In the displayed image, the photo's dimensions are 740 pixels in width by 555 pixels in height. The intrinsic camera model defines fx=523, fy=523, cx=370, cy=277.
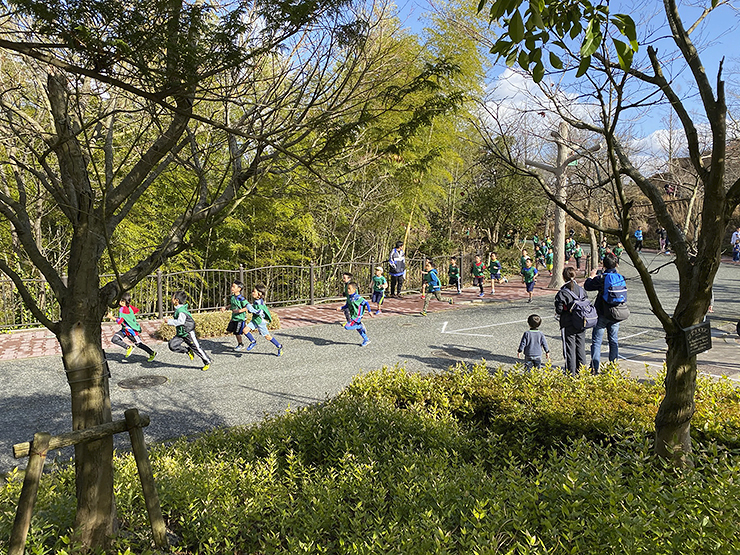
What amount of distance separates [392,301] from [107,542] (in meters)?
13.4

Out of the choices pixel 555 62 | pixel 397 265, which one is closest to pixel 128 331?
pixel 555 62

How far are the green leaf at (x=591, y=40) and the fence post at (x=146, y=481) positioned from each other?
2.88 meters

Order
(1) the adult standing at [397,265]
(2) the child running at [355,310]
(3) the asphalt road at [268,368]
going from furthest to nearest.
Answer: (1) the adult standing at [397,265]
(2) the child running at [355,310]
(3) the asphalt road at [268,368]

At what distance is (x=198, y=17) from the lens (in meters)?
2.73

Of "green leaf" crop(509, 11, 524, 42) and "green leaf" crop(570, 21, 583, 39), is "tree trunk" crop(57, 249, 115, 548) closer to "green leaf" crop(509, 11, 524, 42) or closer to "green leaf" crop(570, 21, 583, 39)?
"green leaf" crop(509, 11, 524, 42)

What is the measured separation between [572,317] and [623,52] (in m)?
5.29

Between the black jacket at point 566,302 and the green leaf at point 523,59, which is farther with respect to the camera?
the black jacket at point 566,302

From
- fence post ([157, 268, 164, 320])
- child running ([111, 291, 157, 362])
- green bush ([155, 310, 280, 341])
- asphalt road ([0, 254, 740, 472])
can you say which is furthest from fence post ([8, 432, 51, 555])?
fence post ([157, 268, 164, 320])

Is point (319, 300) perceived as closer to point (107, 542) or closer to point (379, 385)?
point (379, 385)

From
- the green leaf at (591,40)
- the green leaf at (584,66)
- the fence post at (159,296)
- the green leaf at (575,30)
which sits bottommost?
the fence post at (159,296)

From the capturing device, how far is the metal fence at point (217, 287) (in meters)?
11.5

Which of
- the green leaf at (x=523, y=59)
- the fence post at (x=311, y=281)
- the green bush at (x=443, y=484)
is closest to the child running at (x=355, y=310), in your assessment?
the green bush at (x=443, y=484)

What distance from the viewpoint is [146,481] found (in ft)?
9.29

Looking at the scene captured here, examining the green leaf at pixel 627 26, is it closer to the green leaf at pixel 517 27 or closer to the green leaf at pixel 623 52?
the green leaf at pixel 623 52
